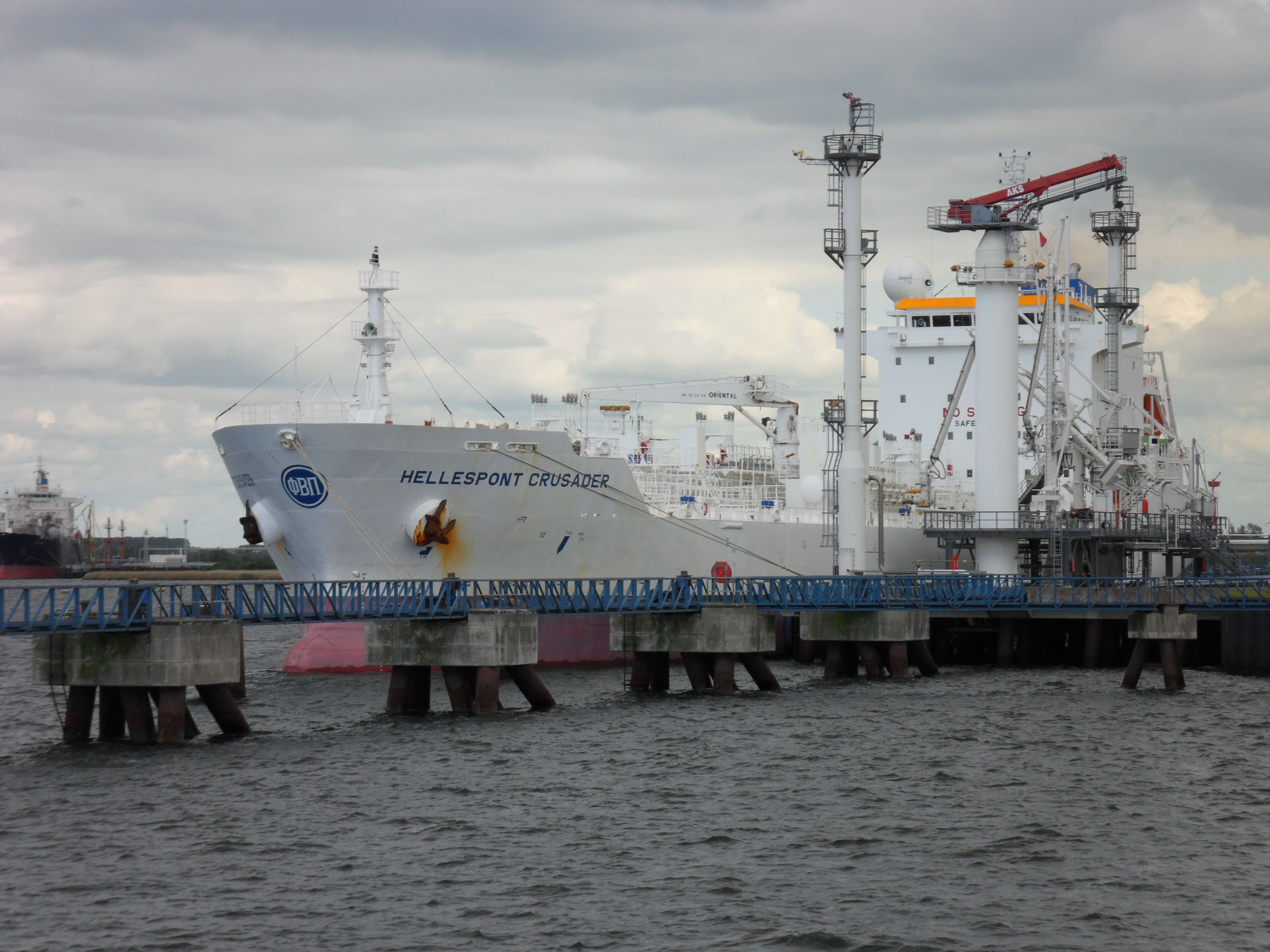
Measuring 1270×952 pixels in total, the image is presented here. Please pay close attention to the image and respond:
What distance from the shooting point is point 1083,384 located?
66.1m

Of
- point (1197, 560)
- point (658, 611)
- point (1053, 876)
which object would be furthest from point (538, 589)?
point (1197, 560)

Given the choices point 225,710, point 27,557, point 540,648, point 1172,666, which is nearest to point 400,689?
point 225,710

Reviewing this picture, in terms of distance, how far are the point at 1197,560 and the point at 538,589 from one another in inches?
1386

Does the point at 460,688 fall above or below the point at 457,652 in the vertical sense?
below

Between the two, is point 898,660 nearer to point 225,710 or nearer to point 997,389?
point 997,389

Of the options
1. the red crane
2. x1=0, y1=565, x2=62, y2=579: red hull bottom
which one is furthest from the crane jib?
x1=0, y1=565, x2=62, y2=579: red hull bottom

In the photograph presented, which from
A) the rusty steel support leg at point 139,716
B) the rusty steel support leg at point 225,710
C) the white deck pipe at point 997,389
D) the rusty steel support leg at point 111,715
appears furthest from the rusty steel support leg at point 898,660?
the rusty steel support leg at point 111,715

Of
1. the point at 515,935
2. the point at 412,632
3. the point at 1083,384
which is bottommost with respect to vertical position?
the point at 515,935

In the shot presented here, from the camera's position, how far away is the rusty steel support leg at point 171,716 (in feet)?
95.9

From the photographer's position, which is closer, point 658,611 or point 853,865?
point 853,865

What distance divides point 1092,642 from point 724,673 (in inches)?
616

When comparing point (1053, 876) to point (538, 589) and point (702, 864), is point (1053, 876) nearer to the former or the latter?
point (702, 864)

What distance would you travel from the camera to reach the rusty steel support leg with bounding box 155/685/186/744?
29234 mm

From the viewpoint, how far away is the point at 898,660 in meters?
42.2
